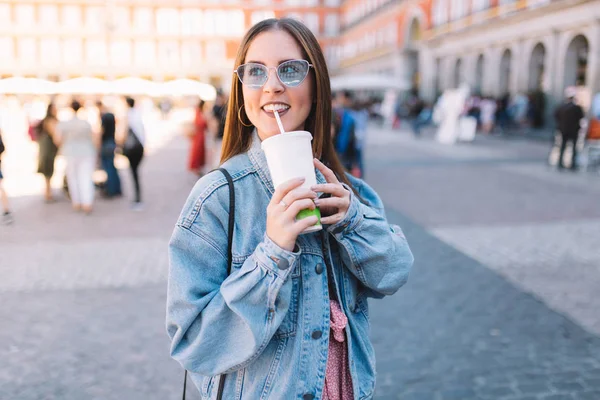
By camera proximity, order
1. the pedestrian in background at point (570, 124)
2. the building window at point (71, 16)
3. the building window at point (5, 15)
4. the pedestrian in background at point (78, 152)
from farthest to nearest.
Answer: the building window at point (71, 16) < the building window at point (5, 15) < the pedestrian in background at point (570, 124) < the pedestrian in background at point (78, 152)

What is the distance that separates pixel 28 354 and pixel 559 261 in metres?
4.85

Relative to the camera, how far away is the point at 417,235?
6633 millimetres

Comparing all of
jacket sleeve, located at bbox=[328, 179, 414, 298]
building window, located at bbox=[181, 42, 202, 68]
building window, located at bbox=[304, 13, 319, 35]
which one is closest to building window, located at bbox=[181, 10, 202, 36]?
building window, located at bbox=[181, 42, 202, 68]

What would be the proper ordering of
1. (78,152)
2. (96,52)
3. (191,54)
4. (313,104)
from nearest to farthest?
(313,104) → (78,152) → (96,52) → (191,54)

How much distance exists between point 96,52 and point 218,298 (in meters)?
61.4

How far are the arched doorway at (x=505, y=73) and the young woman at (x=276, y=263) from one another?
82.5ft

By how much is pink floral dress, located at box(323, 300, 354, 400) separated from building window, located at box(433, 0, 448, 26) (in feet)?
101

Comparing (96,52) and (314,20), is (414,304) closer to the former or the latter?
(314,20)

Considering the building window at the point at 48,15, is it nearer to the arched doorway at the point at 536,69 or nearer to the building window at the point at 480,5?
the building window at the point at 480,5

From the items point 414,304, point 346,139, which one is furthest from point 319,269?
point 346,139

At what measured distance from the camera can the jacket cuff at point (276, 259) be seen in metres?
1.20

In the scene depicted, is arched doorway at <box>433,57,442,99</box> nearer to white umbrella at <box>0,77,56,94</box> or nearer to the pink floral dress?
white umbrella at <box>0,77,56,94</box>

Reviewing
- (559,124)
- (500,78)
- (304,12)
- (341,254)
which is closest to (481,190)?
(559,124)

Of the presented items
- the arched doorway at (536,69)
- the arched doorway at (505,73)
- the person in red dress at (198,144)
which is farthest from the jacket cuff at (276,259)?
the arched doorway at (505,73)
